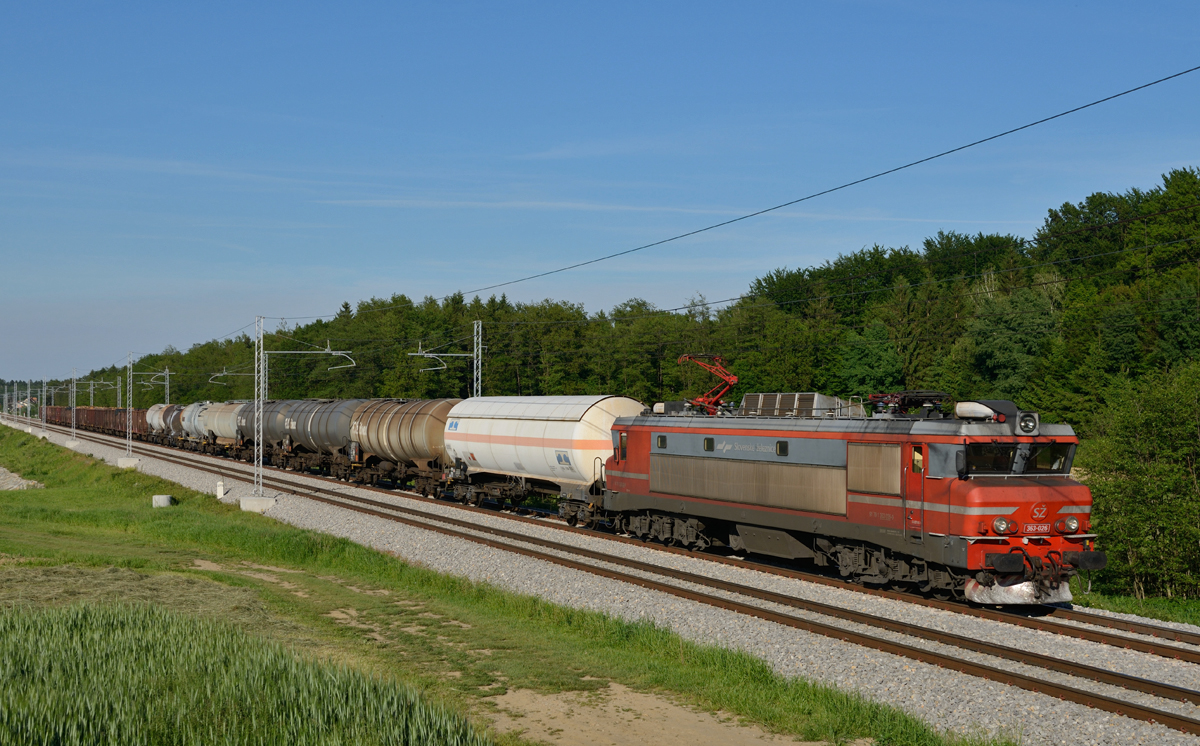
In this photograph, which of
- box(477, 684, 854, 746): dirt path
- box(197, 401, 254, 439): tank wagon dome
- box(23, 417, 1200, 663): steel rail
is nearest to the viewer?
box(477, 684, 854, 746): dirt path

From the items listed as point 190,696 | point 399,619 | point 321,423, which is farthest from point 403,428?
point 190,696

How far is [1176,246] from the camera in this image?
72.1 meters

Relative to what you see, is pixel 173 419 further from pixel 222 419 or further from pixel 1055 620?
pixel 1055 620

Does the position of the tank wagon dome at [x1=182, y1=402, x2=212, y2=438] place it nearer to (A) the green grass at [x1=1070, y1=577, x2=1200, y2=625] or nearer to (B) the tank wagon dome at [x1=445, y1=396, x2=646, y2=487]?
(B) the tank wagon dome at [x1=445, y1=396, x2=646, y2=487]

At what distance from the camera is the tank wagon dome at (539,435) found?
97.7 ft

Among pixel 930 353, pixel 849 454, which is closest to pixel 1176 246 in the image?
pixel 930 353

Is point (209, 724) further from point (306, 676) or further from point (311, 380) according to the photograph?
point (311, 380)

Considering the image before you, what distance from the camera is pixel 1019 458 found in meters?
18.0

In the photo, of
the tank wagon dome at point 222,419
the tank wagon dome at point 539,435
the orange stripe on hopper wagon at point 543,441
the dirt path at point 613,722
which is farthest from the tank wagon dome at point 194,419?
the dirt path at point 613,722

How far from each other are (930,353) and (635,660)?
3061 inches

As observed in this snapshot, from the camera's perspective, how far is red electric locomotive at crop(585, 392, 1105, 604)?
17281mm

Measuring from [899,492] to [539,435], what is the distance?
593 inches

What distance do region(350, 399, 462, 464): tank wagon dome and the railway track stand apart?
732 centimetres

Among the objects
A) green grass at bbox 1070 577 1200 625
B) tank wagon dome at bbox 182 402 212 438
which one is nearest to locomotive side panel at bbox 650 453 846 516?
green grass at bbox 1070 577 1200 625
